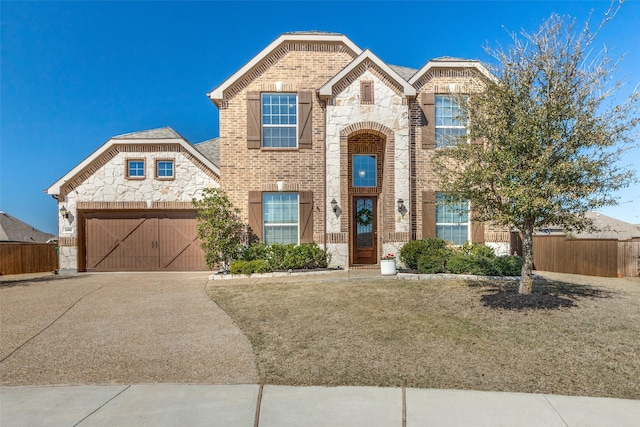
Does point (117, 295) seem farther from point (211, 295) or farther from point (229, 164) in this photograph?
point (229, 164)

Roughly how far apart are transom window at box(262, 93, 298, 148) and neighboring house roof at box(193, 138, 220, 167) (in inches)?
147

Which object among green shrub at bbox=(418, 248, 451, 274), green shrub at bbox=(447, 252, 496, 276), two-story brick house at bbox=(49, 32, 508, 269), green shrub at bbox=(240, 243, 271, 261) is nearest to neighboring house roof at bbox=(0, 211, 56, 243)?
green shrub at bbox=(240, 243, 271, 261)

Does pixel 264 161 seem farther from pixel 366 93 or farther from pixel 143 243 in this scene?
pixel 143 243

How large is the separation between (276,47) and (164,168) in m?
6.19

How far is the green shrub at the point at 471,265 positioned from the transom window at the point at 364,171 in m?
4.41

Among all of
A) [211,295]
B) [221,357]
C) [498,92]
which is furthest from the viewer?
[211,295]

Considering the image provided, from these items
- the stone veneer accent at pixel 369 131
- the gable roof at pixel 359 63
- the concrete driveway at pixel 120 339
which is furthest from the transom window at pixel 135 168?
the gable roof at pixel 359 63

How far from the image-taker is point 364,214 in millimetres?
14312

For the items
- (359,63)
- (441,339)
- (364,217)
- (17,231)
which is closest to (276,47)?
(359,63)

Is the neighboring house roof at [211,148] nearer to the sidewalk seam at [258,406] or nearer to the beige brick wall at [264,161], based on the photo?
the beige brick wall at [264,161]

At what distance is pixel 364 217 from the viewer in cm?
1431

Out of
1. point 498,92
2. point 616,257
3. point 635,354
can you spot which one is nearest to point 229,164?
point 498,92

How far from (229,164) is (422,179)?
22.0 feet

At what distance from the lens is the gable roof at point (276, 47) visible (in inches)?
525
